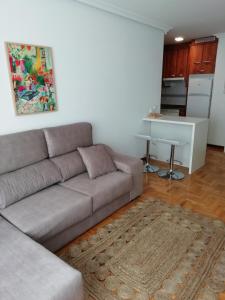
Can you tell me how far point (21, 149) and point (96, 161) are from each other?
83cm

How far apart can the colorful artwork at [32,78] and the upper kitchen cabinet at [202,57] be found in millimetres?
3815

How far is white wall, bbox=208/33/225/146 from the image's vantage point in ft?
15.5

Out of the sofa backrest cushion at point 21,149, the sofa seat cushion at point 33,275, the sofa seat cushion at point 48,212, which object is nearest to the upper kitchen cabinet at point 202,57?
the sofa backrest cushion at point 21,149

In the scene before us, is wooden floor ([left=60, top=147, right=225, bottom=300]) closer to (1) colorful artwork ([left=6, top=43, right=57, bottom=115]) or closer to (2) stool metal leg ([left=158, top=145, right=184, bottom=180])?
(2) stool metal leg ([left=158, top=145, right=184, bottom=180])

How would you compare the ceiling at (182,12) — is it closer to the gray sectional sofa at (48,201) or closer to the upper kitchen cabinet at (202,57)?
the upper kitchen cabinet at (202,57)

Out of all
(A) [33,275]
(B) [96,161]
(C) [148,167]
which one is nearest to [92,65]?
(B) [96,161]

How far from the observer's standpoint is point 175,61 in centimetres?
553

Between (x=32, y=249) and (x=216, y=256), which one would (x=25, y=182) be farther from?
(x=216, y=256)

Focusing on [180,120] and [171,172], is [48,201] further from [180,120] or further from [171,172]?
[180,120]

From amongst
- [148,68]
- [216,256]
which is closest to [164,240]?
[216,256]

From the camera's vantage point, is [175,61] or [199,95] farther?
[175,61]

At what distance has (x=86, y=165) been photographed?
→ 102 inches

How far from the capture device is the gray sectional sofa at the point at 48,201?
124 centimetres

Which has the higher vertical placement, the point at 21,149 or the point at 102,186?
the point at 21,149
